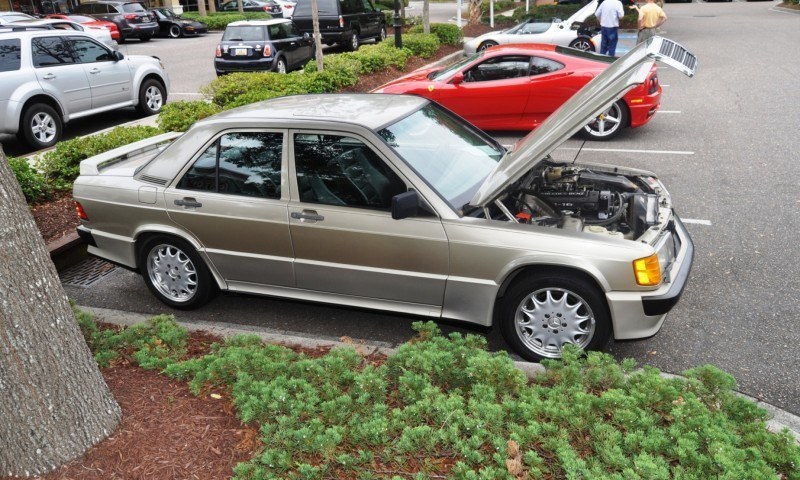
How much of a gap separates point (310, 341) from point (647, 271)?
7.50 feet

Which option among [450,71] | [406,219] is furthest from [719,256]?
[450,71]

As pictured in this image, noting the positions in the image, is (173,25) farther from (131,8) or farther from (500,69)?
(500,69)

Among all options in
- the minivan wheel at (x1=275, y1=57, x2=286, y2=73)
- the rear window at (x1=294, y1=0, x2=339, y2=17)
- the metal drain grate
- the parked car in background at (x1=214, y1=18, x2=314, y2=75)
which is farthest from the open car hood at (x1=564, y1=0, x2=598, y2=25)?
the metal drain grate

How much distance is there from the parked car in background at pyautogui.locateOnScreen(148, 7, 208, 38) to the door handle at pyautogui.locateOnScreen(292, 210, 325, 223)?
2947cm

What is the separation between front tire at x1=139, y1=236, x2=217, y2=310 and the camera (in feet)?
18.0

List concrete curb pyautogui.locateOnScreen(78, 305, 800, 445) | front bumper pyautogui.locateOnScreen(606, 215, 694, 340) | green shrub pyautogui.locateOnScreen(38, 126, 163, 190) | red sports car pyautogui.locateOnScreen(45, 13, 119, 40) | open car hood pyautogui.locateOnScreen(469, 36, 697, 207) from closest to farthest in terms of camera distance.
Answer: concrete curb pyautogui.locateOnScreen(78, 305, 800, 445) < open car hood pyautogui.locateOnScreen(469, 36, 697, 207) < front bumper pyautogui.locateOnScreen(606, 215, 694, 340) < green shrub pyautogui.locateOnScreen(38, 126, 163, 190) < red sports car pyautogui.locateOnScreen(45, 13, 119, 40)

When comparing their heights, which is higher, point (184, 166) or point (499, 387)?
point (184, 166)

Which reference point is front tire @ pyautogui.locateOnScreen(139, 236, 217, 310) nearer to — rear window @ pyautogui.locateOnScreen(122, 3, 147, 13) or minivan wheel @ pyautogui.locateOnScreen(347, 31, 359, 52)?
minivan wheel @ pyautogui.locateOnScreen(347, 31, 359, 52)

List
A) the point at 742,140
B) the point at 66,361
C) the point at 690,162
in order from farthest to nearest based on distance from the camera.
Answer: the point at 742,140, the point at 690,162, the point at 66,361

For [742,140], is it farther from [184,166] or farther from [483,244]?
[184,166]

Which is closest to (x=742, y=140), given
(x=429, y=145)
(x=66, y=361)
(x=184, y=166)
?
(x=429, y=145)

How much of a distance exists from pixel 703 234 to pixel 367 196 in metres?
3.80

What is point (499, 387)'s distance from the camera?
3.72m

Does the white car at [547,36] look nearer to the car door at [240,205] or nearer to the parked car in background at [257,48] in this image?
the parked car in background at [257,48]
